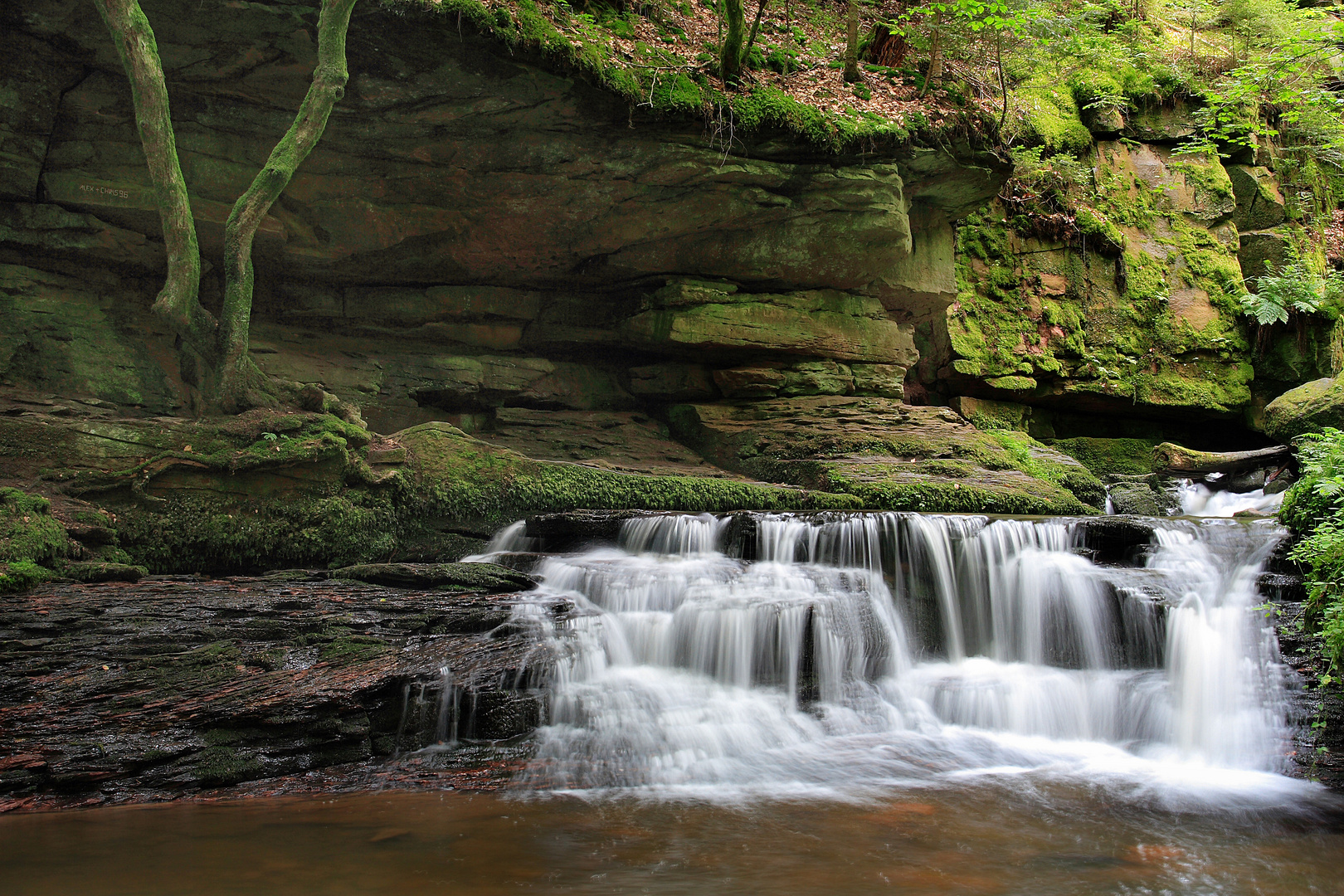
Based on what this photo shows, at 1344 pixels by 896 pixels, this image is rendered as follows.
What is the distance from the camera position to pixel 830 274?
11.7 metres

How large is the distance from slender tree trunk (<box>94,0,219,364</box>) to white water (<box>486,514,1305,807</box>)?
4.66 meters

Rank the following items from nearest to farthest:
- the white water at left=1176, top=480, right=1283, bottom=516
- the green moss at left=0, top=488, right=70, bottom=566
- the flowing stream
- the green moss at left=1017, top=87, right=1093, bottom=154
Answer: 1. the flowing stream
2. the green moss at left=0, top=488, right=70, bottom=566
3. the white water at left=1176, top=480, right=1283, bottom=516
4. the green moss at left=1017, top=87, right=1093, bottom=154

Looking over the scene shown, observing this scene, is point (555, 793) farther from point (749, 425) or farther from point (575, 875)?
point (749, 425)

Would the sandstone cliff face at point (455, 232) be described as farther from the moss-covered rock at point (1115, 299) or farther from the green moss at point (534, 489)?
the green moss at point (534, 489)

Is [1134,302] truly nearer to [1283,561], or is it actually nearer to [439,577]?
[1283,561]

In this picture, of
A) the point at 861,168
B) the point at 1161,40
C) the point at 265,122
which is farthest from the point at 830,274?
the point at 1161,40

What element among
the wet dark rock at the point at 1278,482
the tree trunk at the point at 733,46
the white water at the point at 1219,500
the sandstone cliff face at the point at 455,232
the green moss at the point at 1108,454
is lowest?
the white water at the point at 1219,500

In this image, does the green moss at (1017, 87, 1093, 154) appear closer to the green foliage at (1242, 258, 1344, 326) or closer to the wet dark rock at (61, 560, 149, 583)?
the green foliage at (1242, 258, 1344, 326)

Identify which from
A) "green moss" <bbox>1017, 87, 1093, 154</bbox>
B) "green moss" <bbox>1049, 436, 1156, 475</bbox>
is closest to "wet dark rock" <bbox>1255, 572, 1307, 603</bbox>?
"green moss" <bbox>1049, 436, 1156, 475</bbox>

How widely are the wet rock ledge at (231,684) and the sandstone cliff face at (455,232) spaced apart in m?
5.72

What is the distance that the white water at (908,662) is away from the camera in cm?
484

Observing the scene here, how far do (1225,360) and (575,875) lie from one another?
16590 millimetres

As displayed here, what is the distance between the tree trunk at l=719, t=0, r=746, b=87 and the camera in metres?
9.69

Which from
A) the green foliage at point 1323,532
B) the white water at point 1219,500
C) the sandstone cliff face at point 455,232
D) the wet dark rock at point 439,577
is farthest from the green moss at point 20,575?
the white water at point 1219,500
